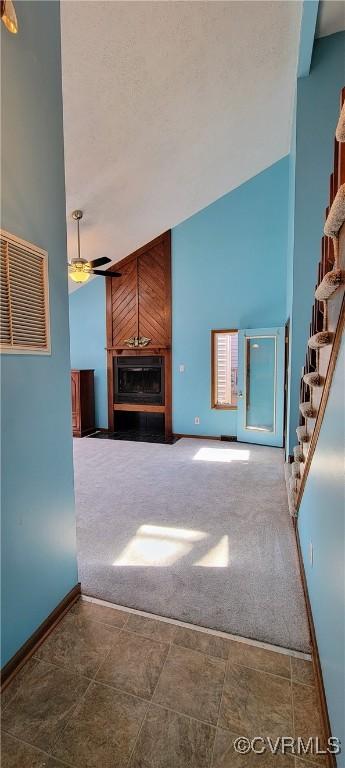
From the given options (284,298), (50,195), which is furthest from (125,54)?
(284,298)

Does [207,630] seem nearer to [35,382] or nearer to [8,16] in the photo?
[35,382]

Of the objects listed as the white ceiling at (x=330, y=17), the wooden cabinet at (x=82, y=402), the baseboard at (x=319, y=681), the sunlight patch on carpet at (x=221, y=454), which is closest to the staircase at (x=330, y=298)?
the baseboard at (x=319, y=681)

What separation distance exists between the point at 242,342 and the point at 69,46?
12.6ft

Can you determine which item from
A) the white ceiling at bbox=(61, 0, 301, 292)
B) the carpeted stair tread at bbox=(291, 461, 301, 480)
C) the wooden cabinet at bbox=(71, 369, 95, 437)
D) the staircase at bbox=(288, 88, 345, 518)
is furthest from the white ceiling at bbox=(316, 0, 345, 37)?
the wooden cabinet at bbox=(71, 369, 95, 437)

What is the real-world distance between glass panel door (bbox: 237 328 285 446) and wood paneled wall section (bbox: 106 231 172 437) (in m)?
1.35

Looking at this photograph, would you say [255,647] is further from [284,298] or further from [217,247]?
[217,247]

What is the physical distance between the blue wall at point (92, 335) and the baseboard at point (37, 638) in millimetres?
4766

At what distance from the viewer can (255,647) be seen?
1.54m

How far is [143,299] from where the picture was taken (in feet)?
19.6

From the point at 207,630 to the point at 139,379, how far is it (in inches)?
189

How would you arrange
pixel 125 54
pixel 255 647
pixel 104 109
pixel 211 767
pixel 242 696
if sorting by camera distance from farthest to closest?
pixel 104 109
pixel 125 54
pixel 255 647
pixel 242 696
pixel 211 767

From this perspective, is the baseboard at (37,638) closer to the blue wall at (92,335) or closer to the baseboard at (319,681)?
the baseboard at (319,681)

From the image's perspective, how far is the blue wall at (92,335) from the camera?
20.8ft

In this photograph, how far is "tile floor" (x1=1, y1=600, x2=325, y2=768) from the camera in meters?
1.12
